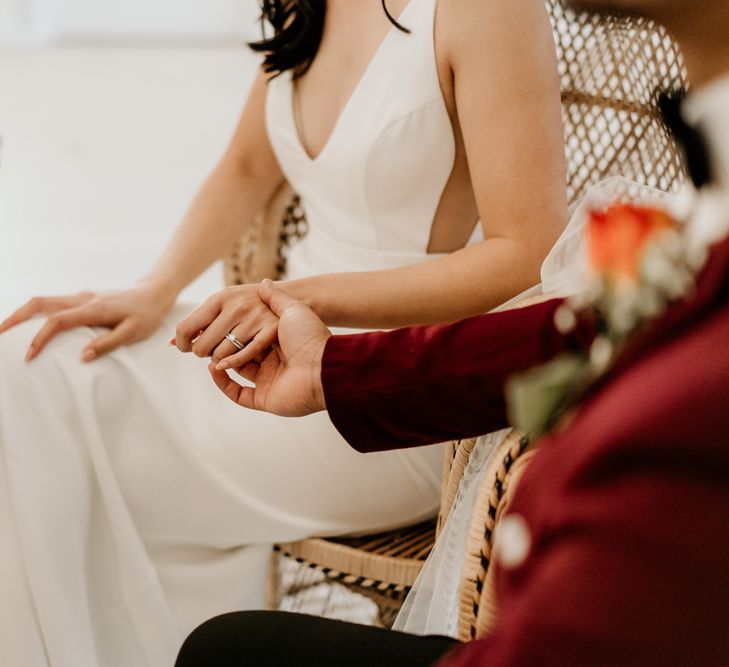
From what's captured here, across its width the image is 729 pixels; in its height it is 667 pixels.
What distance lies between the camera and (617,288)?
52cm

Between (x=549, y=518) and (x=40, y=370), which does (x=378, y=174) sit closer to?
(x=40, y=370)

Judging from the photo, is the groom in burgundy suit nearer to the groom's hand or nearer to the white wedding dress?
the groom's hand

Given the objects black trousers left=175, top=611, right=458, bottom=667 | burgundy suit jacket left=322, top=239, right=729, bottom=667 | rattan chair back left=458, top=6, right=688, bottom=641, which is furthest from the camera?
rattan chair back left=458, top=6, right=688, bottom=641

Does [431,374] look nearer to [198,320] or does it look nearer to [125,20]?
[198,320]

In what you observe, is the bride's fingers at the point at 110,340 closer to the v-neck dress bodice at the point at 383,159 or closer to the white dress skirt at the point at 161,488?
the white dress skirt at the point at 161,488

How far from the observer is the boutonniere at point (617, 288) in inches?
19.8

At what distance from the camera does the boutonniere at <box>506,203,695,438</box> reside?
0.50 m

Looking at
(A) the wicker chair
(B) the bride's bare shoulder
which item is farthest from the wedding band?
(B) the bride's bare shoulder

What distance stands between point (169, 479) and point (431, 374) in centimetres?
41

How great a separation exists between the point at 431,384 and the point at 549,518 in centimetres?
32

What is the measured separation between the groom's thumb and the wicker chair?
21cm

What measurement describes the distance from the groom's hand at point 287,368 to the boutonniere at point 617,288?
29cm

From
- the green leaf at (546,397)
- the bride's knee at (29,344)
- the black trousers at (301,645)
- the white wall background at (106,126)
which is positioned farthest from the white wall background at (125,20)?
the green leaf at (546,397)

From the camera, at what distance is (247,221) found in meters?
1.39
